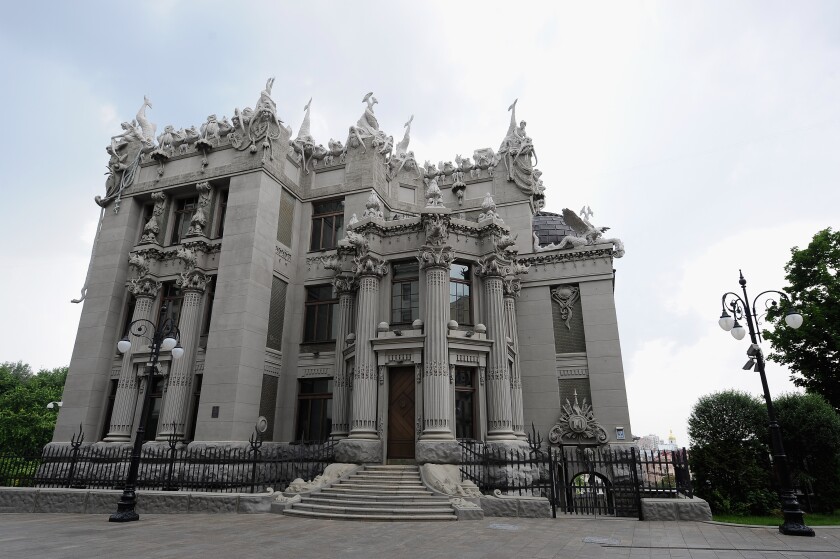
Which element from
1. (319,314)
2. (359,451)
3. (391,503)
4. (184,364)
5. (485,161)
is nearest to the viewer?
(391,503)

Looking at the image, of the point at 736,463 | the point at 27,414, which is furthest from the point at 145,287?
the point at 27,414

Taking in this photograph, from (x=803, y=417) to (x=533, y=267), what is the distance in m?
14.7

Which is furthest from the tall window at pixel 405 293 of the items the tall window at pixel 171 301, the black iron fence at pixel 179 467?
the tall window at pixel 171 301

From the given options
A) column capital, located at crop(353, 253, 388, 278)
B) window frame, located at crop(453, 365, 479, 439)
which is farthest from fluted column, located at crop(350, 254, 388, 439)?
window frame, located at crop(453, 365, 479, 439)

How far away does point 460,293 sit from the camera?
72.9ft

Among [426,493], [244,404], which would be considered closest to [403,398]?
Result: [426,493]

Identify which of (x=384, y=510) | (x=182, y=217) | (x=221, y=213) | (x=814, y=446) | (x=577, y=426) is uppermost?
(x=182, y=217)

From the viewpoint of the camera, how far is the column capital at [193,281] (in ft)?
78.6

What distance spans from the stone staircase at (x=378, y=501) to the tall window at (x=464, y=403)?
9.20ft

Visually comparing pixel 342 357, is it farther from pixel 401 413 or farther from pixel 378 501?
pixel 378 501

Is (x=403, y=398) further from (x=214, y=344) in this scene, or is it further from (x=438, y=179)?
(x=438, y=179)

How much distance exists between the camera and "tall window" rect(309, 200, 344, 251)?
26.7 m

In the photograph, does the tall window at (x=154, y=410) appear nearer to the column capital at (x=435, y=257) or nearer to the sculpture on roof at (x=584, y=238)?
the column capital at (x=435, y=257)

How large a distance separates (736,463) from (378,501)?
624 inches
